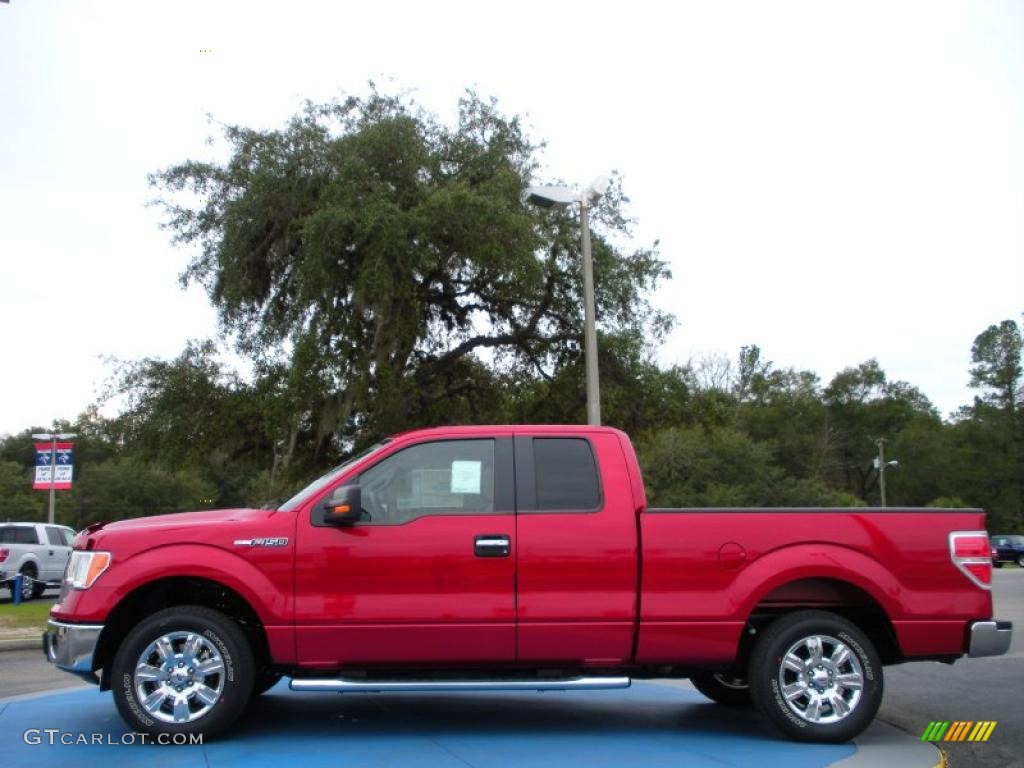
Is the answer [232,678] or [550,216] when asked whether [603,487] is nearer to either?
[232,678]

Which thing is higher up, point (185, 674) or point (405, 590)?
point (405, 590)

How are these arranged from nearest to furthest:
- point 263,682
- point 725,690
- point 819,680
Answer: point 819,680
point 263,682
point 725,690

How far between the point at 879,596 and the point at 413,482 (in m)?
Answer: 3.01

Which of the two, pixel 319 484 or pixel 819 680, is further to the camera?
pixel 319 484

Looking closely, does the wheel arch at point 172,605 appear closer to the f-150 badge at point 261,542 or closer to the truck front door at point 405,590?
the f-150 badge at point 261,542

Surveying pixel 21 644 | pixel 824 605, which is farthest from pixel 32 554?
pixel 824 605

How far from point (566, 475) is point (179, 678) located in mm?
2675

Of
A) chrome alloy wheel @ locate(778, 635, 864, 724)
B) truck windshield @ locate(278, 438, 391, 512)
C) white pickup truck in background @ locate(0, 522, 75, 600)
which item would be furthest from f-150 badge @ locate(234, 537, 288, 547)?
white pickup truck in background @ locate(0, 522, 75, 600)

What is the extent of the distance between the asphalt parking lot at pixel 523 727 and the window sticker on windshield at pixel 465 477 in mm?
1550

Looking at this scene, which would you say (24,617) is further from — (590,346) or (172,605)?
(172,605)

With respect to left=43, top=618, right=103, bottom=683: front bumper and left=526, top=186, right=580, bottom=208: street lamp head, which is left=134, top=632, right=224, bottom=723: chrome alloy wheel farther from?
left=526, top=186, right=580, bottom=208: street lamp head

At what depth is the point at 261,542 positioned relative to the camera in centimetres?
659

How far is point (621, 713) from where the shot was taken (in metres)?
7.89

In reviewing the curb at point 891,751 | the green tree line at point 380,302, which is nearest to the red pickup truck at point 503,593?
the curb at point 891,751
